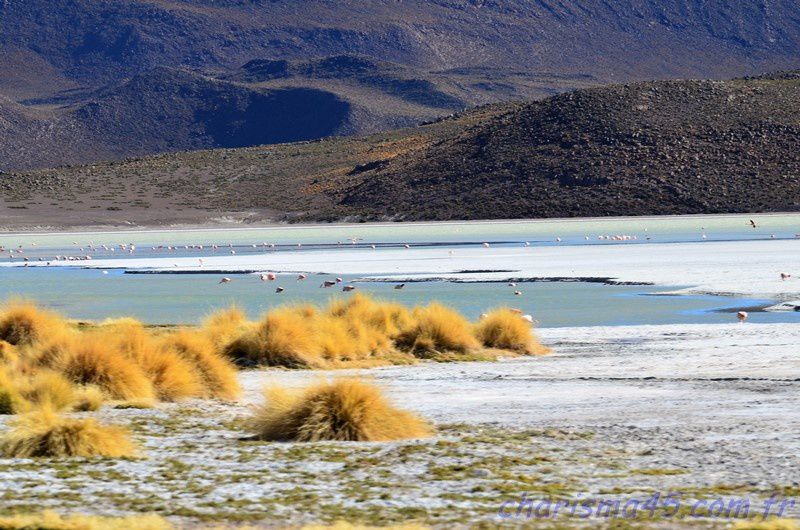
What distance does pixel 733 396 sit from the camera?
12.6 meters

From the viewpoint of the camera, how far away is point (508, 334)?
17812 mm

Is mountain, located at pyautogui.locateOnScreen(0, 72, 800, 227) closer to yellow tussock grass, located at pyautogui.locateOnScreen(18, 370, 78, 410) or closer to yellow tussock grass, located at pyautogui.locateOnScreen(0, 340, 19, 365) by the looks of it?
yellow tussock grass, located at pyautogui.locateOnScreen(0, 340, 19, 365)

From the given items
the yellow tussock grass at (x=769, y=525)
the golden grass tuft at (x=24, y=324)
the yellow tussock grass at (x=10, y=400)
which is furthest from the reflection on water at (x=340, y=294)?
the yellow tussock grass at (x=769, y=525)

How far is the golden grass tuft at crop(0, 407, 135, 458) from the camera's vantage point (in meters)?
9.80

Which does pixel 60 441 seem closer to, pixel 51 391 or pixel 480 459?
pixel 51 391

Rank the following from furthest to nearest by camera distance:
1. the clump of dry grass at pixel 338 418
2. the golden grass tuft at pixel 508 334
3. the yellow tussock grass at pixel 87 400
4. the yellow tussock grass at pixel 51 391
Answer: the golden grass tuft at pixel 508 334, the yellow tussock grass at pixel 87 400, the yellow tussock grass at pixel 51 391, the clump of dry grass at pixel 338 418

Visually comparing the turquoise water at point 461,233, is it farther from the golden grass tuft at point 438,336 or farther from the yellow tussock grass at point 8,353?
the yellow tussock grass at point 8,353

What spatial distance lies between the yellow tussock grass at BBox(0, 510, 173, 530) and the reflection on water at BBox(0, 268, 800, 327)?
14.1 metres

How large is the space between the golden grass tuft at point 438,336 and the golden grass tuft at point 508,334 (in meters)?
0.29

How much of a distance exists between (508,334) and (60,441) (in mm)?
8811

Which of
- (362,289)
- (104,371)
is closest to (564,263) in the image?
(362,289)

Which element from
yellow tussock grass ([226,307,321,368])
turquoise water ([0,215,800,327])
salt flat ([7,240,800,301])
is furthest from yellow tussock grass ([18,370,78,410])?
salt flat ([7,240,800,301])

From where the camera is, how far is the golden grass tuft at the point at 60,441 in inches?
386

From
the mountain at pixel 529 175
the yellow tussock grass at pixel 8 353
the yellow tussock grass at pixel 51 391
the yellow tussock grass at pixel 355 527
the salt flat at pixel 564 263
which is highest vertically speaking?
the mountain at pixel 529 175
